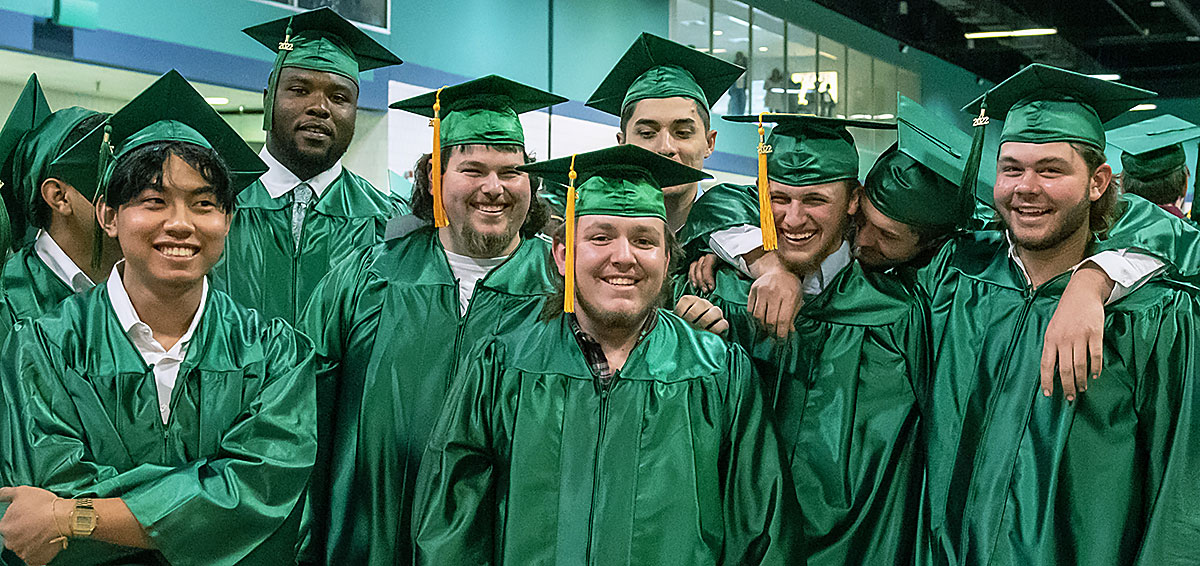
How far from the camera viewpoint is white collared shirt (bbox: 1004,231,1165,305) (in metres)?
2.44

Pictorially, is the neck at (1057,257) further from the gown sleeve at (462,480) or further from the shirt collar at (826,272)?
the gown sleeve at (462,480)

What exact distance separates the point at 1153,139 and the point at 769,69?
5.17 m

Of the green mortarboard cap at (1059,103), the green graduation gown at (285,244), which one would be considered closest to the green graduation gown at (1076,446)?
the green mortarboard cap at (1059,103)

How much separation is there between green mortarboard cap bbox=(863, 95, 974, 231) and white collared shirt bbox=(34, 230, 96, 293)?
210 centimetres

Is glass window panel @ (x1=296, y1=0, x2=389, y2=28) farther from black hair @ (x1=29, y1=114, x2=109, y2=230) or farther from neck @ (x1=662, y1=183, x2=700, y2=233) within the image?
neck @ (x1=662, y1=183, x2=700, y2=233)

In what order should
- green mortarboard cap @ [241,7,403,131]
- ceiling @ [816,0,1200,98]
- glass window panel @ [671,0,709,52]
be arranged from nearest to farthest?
green mortarboard cap @ [241,7,403,131]
glass window panel @ [671,0,709,52]
ceiling @ [816,0,1200,98]

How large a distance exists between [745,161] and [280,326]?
10.7 feet

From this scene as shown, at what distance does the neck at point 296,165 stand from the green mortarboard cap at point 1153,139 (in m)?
2.27

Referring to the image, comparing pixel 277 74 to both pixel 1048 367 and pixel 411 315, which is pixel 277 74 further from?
pixel 1048 367

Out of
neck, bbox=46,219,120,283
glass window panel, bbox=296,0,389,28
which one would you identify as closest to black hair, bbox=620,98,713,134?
neck, bbox=46,219,120,283

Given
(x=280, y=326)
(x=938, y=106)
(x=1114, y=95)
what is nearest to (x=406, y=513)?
(x=280, y=326)

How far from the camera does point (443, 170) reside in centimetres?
301

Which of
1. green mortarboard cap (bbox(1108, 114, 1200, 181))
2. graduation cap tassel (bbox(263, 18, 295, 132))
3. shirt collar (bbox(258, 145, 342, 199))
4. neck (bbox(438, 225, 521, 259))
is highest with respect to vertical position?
graduation cap tassel (bbox(263, 18, 295, 132))

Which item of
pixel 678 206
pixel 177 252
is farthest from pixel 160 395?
pixel 678 206
